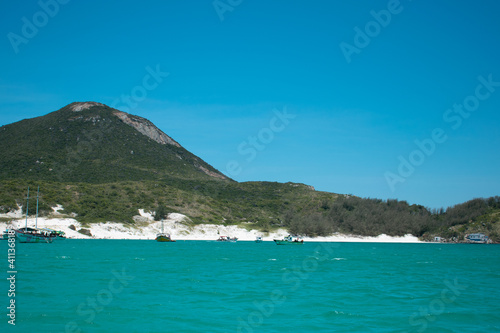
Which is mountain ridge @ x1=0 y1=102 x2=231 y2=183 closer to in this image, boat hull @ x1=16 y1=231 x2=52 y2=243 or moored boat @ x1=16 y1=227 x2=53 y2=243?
moored boat @ x1=16 y1=227 x2=53 y2=243

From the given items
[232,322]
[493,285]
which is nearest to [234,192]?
[493,285]

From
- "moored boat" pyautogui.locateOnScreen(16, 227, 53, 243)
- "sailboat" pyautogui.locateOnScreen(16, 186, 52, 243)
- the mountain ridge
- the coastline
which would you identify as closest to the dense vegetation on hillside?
the coastline

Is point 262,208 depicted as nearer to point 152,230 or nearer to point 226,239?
point 226,239

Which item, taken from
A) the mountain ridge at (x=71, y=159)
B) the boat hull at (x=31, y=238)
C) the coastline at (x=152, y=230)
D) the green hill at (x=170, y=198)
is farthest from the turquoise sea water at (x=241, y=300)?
the mountain ridge at (x=71, y=159)

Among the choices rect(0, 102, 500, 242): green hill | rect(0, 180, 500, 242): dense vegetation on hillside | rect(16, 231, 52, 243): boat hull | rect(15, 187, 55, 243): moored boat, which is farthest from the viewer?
rect(0, 102, 500, 242): green hill

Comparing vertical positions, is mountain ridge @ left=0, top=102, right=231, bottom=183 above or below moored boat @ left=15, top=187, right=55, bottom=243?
above

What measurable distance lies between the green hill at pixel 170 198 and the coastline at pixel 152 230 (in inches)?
94.7

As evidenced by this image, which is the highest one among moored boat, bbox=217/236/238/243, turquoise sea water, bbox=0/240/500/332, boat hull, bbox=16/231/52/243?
boat hull, bbox=16/231/52/243

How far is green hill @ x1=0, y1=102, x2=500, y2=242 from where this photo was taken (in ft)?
420

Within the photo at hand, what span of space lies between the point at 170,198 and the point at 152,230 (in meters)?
19.0

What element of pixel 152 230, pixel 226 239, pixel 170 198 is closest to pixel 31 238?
pixel 152 230

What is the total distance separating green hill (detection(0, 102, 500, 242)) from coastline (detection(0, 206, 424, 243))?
7.89 ft

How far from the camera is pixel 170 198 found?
461 ft

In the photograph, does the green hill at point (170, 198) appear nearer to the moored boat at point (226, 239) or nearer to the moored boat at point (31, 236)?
the moored boat at point (226, 239)
